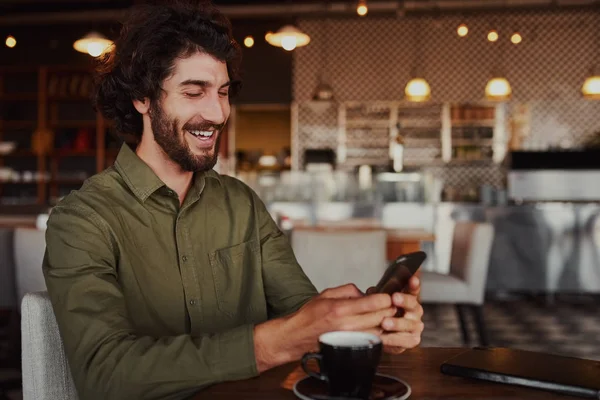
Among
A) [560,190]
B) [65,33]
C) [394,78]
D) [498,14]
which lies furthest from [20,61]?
[560,190]

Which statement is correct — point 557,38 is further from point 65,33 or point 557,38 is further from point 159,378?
point 159,378

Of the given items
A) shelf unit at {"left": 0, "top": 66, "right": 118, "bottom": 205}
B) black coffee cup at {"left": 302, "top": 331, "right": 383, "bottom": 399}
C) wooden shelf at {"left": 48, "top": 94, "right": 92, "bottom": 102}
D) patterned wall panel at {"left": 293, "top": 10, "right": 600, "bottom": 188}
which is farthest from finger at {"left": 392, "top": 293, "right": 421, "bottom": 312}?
patterned wall panel at {"left": 293, "top": 10, "right": 600, "bottom": 188}

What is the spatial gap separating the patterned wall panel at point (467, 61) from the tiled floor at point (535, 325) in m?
3.66

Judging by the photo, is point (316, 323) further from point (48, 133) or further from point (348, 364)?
point (48, 133)

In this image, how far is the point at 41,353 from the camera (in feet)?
3.25

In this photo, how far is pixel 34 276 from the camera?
317 centimetres

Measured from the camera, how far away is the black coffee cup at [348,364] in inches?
30.8

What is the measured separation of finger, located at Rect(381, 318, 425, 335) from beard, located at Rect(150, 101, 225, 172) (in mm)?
544

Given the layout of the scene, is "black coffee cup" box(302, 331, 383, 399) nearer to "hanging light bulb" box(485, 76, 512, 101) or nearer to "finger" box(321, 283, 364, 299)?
"finger" box(321, 283, 364, 299)

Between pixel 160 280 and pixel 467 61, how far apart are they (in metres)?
9.00

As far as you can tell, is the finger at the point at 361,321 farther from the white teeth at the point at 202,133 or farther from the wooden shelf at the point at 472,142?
the wooden shelf at the point at 472,142

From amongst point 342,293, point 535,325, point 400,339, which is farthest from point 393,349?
point 535,325

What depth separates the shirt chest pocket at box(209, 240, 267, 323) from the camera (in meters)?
1.31

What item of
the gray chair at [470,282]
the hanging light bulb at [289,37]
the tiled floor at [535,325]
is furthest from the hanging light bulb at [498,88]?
the gray chair at [470,282]
